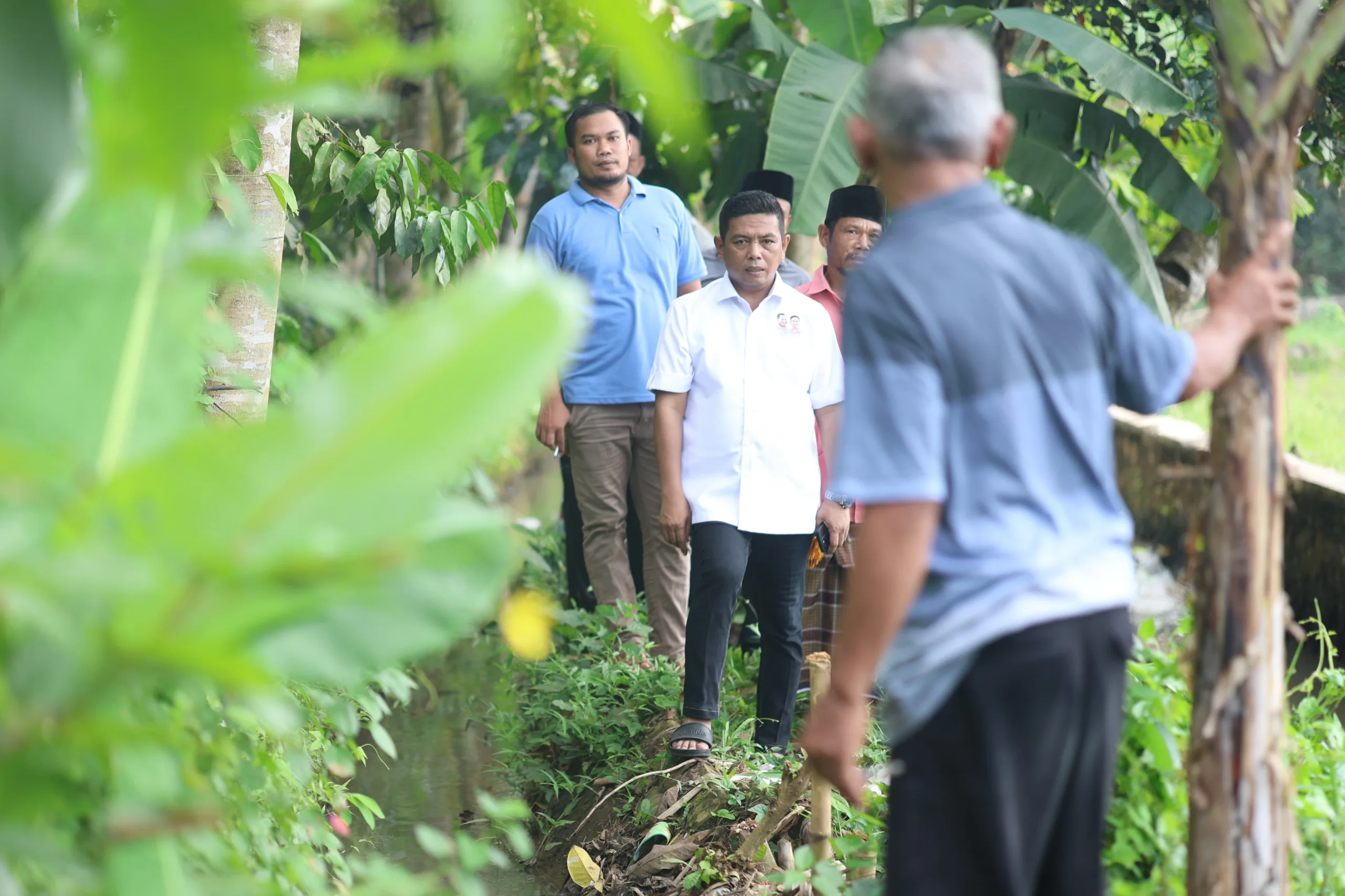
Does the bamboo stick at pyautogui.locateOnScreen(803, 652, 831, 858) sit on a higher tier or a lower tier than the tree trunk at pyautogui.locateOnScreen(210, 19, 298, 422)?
lower

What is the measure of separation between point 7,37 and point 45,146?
9 cm

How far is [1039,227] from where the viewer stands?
1838 millimetres

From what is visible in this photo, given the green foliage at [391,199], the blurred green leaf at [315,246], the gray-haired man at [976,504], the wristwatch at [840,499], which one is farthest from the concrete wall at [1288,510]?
the blurred green leaf at [315,246]

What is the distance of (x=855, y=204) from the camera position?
4.69 metres

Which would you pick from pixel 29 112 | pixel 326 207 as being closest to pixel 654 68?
pixel 29 112

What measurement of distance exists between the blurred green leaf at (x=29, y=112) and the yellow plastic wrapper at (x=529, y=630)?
11.9ft

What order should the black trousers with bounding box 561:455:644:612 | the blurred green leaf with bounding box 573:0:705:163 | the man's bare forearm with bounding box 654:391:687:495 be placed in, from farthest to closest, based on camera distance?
1. the black trousers with bounding box 561:455:644:612
2. the man's bare forearm with bounding box 654:391:687:495
3. the blurred green leaf with bounding box 573:0:705:163

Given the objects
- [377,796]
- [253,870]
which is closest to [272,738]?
[253,870]

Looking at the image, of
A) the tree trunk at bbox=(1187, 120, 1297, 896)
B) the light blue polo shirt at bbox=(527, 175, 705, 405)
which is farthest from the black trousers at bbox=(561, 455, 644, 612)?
the tree trunk at bbox=(1187, 120, 1297, 896)

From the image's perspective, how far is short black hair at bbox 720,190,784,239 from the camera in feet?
13.7

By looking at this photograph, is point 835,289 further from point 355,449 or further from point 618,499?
point 355,449

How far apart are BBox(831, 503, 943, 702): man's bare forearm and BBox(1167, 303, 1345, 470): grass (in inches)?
247

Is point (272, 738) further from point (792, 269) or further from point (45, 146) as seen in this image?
point (792, 269)

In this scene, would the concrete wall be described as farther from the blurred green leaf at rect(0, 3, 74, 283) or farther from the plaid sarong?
the blurred green leaf at rect(0, 3, 74, 283)
